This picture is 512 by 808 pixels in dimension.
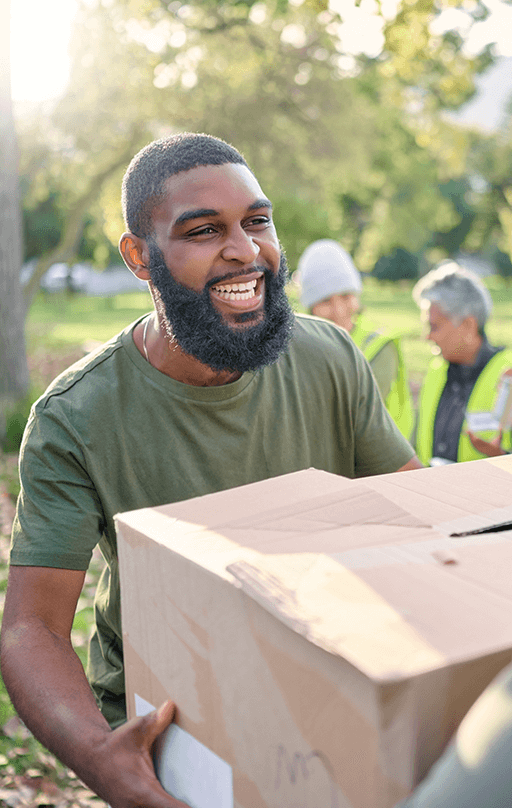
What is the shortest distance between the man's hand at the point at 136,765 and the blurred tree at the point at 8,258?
751 cm

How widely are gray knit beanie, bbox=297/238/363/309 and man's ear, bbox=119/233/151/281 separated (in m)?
3.02

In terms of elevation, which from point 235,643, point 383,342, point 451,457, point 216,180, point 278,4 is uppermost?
point 278,4

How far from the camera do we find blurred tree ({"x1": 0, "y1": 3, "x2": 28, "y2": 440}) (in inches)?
330

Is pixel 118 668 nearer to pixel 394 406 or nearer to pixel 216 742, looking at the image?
pixel 216 742

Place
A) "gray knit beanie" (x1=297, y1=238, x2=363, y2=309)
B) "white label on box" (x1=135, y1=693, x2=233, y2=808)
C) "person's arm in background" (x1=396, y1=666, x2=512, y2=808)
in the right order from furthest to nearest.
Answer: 1. "gray knit beanie" (x1=297, y1=238, x2=363, y2=309)
2. "white label on box" (x1=135, y1=693, x2=233, y2=808)
3. "person's arm in background" (x1=396, y1=666, x2=512, y2=808)

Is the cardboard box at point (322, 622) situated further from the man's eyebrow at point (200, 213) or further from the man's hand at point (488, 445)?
the man's hand at point (488, 445)

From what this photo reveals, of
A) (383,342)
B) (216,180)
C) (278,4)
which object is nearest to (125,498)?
(216,180)

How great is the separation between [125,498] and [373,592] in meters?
0.92

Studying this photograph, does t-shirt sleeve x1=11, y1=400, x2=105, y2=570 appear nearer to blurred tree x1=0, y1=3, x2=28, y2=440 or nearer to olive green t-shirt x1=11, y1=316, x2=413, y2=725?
olive green t-shirt x1=11, y1=316, x2=413, y2=725

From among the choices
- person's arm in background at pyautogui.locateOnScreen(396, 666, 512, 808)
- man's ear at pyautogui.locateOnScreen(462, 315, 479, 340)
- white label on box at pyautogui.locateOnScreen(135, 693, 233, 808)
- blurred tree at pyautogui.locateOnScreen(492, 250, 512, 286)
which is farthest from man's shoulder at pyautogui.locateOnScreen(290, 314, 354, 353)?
blurred tree at pyautogui.locateOnScreen(492, 250, 512, 286)

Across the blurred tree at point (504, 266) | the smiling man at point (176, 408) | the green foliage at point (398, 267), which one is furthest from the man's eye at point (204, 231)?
the green foliage at point (398, 267)

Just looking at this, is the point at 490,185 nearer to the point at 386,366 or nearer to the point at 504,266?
the point at 504,266

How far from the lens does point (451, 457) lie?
Answer: 14.6 feet

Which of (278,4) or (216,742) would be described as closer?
(216,742)
